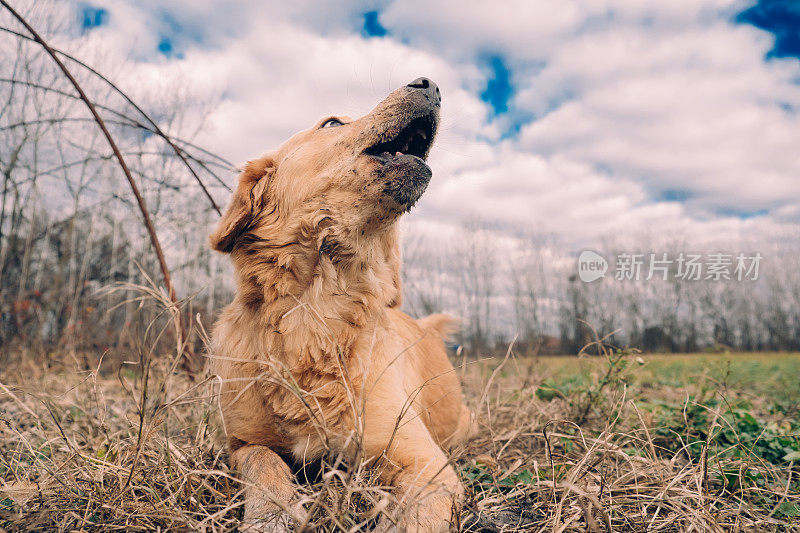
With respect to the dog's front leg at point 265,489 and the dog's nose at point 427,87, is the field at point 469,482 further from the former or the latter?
the dog's nose at point 427,87

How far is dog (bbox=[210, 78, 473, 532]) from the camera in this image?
2203 millimetres

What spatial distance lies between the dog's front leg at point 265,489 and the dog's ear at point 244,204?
3.73ft

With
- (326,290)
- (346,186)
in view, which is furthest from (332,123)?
(326,290)

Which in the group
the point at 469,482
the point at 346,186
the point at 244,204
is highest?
the point at 346,186

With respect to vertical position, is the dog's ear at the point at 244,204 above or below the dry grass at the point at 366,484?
above

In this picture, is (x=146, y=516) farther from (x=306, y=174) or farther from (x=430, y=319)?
(x=430, y=319)

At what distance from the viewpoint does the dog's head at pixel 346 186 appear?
243 cm

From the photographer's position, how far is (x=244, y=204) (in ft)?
8.59

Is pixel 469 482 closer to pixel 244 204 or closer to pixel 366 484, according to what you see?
pixel 366 484

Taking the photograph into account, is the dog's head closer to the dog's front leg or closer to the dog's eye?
the dog's eye

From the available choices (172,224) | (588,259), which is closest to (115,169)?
(172,224)

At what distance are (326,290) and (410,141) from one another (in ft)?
3.30

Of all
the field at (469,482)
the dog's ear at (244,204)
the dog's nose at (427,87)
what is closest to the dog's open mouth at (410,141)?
the dog's nose at (427,87)

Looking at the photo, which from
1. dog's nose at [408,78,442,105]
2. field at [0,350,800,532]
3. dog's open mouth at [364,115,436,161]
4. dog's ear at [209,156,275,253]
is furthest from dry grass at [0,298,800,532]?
dog's nose at [408,78,442,105]
